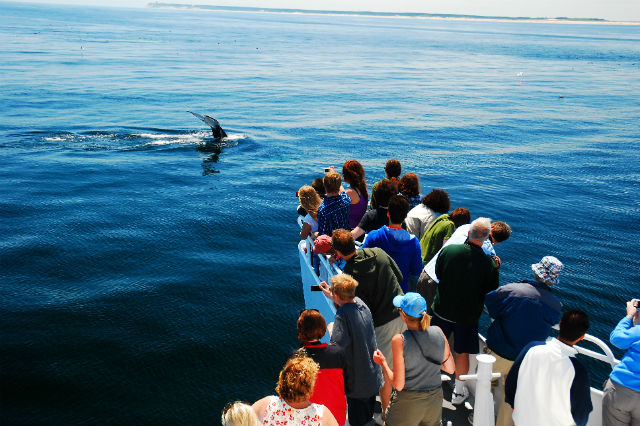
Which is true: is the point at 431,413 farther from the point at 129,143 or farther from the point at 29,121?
the point at 29,121

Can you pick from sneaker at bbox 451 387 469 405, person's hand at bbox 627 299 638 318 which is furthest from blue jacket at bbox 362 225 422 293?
person's hand at bbox 627 299 638 318

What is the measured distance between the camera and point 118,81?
51.8m

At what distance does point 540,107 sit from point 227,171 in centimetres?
3154

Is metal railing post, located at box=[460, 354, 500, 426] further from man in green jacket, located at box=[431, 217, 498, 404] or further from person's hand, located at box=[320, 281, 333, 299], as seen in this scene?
person's hand, located at box=[320, 281, 333, 299]

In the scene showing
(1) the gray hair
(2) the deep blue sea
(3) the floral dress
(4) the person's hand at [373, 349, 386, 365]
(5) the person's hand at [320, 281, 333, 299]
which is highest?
(1) the gray hair

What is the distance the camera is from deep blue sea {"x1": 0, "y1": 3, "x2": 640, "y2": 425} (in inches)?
377

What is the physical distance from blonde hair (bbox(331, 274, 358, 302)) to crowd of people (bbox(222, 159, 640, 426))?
1 cm

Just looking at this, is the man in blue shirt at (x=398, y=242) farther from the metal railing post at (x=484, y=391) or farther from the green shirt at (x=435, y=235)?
the metal railing post at (x=484, y=391)

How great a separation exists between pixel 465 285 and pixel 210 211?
1420 centimetres

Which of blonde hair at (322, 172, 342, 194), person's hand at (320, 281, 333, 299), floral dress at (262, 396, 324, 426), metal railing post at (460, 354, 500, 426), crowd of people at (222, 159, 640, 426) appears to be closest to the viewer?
floral dress at (262, 396, 324, 426)

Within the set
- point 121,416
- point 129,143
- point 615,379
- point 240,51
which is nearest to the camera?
point 615,379

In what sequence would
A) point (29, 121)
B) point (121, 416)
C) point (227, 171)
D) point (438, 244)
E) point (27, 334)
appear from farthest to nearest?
point (29, 121), point (227, 171), point (27, 334), point (121, 416), point (438, 244)

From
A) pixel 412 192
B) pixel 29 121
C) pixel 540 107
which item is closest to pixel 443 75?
pixel 540 107

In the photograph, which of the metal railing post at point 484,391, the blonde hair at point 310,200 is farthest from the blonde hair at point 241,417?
the blonde hair at point 310,200
